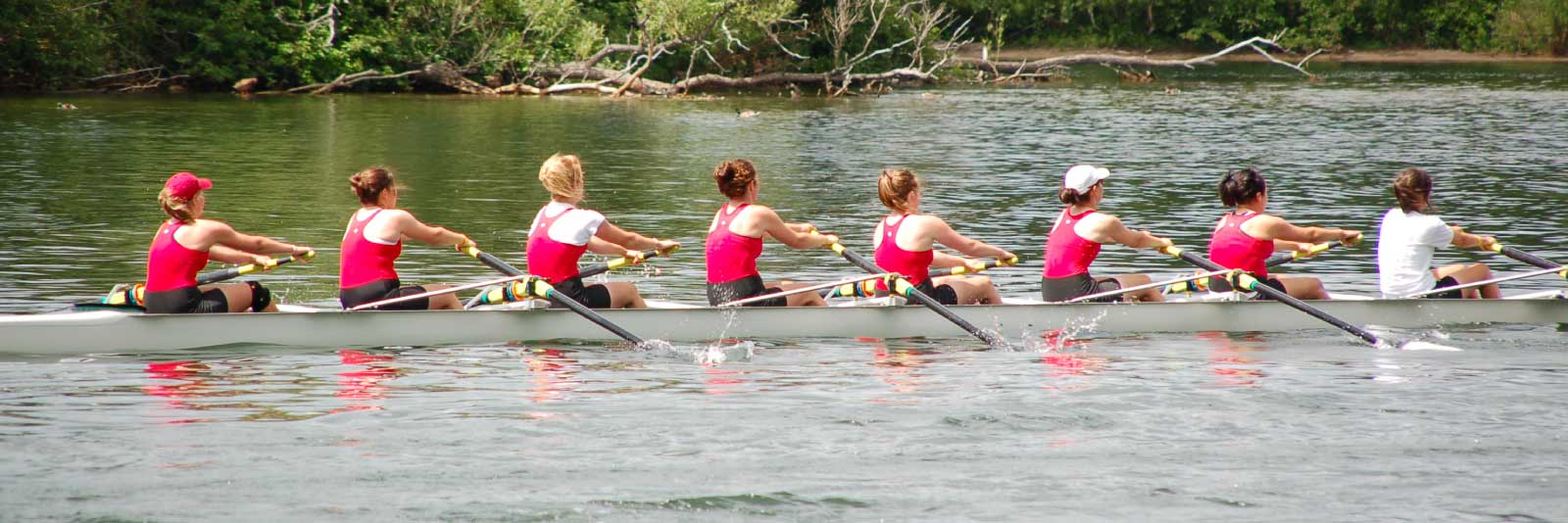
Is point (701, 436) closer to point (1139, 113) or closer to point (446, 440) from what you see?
point (446, 440)

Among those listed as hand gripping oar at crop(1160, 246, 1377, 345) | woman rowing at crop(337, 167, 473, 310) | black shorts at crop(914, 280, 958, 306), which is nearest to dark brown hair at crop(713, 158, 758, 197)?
black shorts at crop(914, 280, 958, 306)

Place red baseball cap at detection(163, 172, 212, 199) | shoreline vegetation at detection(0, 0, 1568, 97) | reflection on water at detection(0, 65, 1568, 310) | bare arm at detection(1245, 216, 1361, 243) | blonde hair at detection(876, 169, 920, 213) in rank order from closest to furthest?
red baseball cap at detection(163, 172, 212, 199) < blonde hair at detection(876, 169, 920, 213) < bare arm at detection(1245, 216, 1361, 243) < reflection on water at detection(0, 65, 1568, 310) < shoreline vegetation at detection(0, 0, 1568, 97)

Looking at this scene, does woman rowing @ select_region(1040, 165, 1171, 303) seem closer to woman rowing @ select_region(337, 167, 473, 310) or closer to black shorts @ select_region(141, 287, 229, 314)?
woman rowing @ select_region(337, 167, 473, 310)

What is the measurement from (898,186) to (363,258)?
350 cm

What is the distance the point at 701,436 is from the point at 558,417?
0.87 m

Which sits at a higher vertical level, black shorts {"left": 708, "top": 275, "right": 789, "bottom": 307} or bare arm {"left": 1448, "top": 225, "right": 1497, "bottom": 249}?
bare arm {"left": 1448, "top": 225, "right": 1497, "bottom": 249}

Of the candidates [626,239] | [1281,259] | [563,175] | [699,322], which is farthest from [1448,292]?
[563,175]

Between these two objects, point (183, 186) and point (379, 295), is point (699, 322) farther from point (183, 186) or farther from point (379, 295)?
point (183, 186)

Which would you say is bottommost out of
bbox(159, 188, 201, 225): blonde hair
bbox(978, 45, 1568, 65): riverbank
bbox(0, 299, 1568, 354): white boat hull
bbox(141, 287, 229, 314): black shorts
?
bbox(0, 299, 1568, 354): white boat hull

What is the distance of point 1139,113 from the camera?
41000mm

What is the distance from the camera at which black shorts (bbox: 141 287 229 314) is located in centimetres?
1019

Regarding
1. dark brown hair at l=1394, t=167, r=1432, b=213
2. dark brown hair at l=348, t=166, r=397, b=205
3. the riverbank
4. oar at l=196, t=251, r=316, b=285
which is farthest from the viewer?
the riverbank

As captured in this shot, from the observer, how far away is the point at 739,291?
11.1 meters

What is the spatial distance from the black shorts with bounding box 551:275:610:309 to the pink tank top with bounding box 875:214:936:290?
1860 mm
